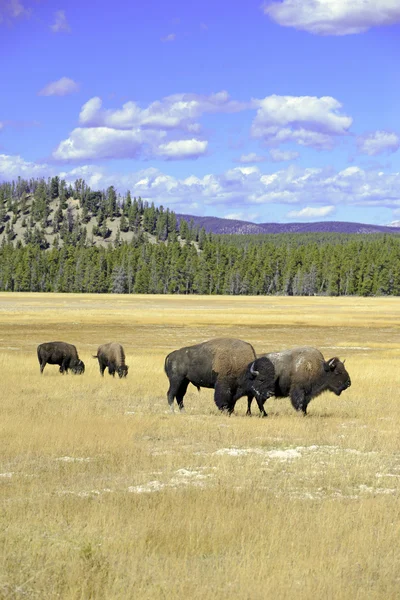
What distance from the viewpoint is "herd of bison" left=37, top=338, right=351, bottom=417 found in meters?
16.9

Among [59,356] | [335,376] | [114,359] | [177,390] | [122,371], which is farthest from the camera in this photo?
[59,356]

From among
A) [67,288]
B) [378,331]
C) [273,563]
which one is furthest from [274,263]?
[273,563]

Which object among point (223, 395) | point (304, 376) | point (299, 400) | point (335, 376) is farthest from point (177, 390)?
point (335, 376)

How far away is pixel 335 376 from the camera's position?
17734 mm

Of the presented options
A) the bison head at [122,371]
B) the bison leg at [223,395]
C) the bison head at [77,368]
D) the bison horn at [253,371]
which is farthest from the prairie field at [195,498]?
the bison head at [77,368]

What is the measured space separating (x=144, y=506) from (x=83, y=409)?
8714 mm

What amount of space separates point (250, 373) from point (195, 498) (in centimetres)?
790

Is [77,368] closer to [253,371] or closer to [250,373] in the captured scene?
[250,373]

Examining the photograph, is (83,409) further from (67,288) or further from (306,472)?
(67,288)

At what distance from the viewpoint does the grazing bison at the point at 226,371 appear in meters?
16.8

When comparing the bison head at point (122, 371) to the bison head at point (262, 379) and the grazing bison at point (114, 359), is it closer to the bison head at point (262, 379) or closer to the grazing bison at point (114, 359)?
the grazing bison at point (114, 359)

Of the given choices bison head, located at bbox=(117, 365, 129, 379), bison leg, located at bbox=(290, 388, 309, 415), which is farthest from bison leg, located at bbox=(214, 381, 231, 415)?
bison head, located at bbox=(117, 365, 129, 379)

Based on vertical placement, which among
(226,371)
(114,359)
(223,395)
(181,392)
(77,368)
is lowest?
(77,368)

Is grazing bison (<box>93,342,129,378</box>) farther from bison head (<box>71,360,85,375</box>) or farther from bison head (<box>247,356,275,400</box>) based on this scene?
bison head (<box>247,356,275,400</box>)
